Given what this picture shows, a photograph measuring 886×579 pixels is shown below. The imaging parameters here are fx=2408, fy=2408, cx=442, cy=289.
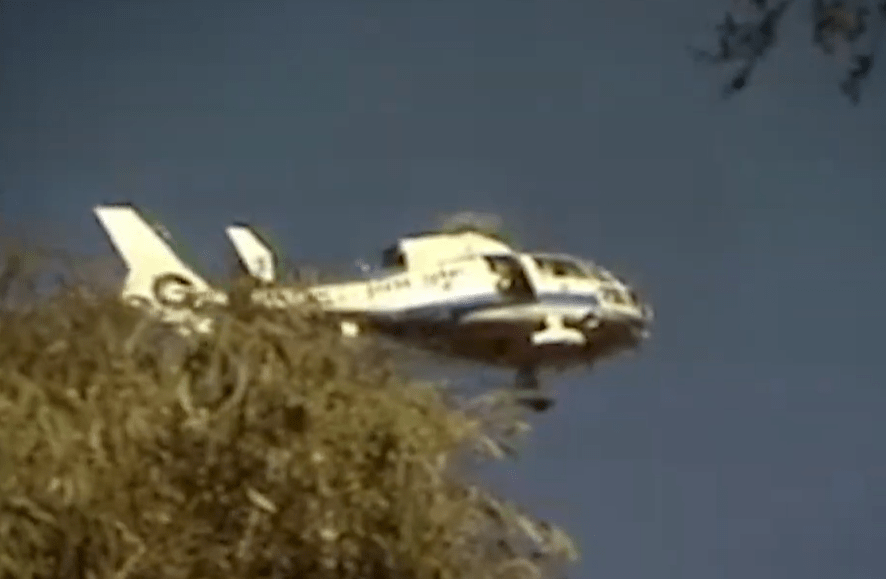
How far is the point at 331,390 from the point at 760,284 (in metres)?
0.63

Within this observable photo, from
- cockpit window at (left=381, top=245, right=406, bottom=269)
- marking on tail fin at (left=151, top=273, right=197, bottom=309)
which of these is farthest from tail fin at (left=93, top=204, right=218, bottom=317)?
cockpit window at (left=381, top=245, right=406, bottom=269)

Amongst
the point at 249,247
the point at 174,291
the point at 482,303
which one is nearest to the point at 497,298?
the point at 482,303

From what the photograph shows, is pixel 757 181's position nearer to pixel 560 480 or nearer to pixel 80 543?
pixel 560 480

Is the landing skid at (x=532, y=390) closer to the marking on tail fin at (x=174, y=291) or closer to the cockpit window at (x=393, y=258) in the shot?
the cockpit window at (x=393, y=258)

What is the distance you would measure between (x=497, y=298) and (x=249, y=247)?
0.50 ft

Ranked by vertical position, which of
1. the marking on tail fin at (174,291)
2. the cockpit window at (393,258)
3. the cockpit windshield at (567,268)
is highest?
the cockpit windshield at (567,268)

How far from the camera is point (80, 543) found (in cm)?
89

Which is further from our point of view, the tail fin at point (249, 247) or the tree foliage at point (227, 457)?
the tail fin at point (249, 247)

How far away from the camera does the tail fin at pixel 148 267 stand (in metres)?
1.04

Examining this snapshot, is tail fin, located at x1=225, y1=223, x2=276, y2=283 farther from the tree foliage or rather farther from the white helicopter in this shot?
the tree foliage

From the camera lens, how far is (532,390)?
4.82 ft

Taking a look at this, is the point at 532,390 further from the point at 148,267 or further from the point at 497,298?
the point at 148,267

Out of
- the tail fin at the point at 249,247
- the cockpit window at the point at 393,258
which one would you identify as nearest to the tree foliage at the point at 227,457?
the tail fin at the point at 249,247

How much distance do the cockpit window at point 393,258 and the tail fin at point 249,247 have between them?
0.24 ft
